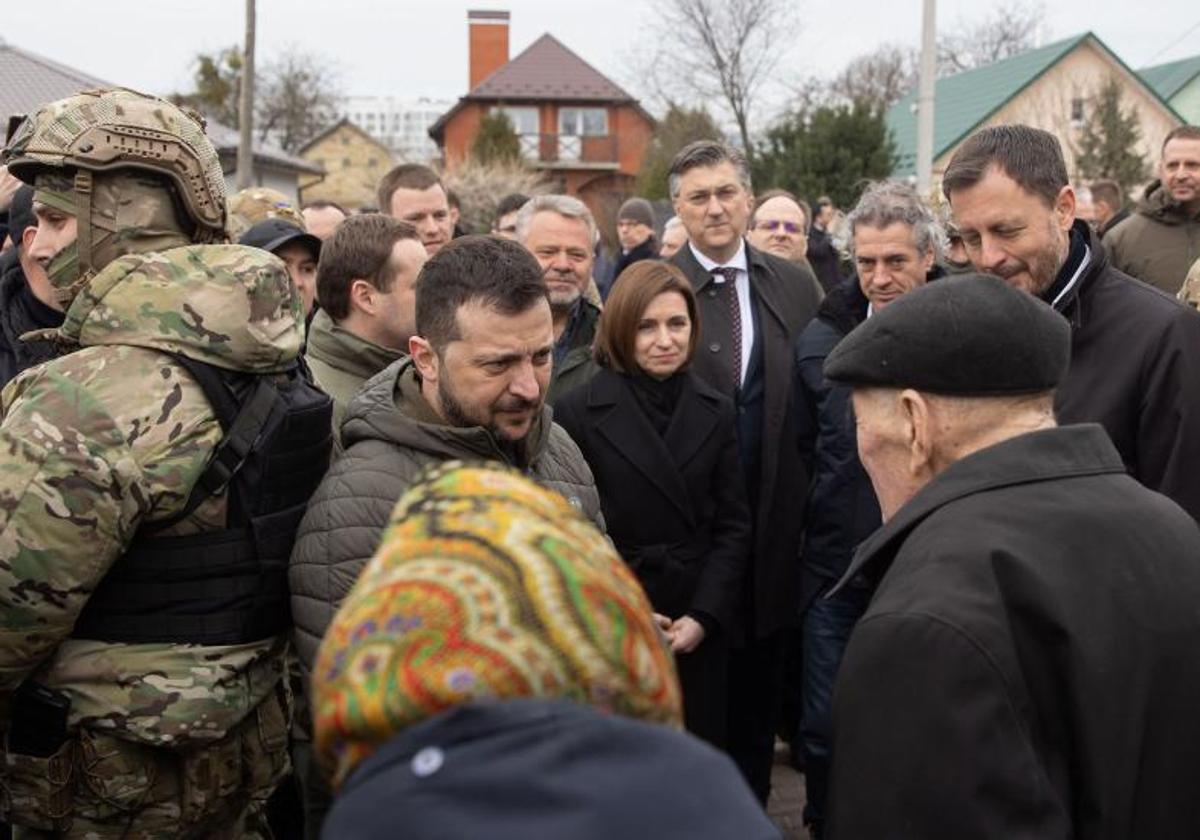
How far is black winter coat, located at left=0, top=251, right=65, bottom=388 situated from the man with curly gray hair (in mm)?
2657

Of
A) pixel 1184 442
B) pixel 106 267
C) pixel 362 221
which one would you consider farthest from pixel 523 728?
pixel 362 221

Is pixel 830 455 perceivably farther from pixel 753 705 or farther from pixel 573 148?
pixel 573 148

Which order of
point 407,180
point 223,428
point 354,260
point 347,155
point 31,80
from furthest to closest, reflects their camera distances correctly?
point 347,155, point 31,80, point 407,180, point 354,260, point 223,428

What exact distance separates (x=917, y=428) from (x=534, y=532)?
45.9 inches

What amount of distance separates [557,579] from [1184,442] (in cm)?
261

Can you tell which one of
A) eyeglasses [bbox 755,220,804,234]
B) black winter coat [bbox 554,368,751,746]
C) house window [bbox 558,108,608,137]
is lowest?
black winter coat [bbox 554,368,751,746]

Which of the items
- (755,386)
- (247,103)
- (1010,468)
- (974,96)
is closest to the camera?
(1010,468)

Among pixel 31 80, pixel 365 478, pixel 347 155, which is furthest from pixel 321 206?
pixel 347 155

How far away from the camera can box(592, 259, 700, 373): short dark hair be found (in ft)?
14.1

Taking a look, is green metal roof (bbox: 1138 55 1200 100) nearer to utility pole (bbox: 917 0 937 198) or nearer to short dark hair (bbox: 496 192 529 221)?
utility pole (bbox: 917 0 937 198)

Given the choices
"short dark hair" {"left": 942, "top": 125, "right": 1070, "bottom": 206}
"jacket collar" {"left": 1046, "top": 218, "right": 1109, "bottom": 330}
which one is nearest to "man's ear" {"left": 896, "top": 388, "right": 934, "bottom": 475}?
"jacket collar" {"left": 1046, "top": 218, "right": 1109, "bottom": 330}

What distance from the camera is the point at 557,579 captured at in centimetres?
116

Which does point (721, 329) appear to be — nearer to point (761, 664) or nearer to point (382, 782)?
point (761, 664)

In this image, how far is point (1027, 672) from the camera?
6.05ft
